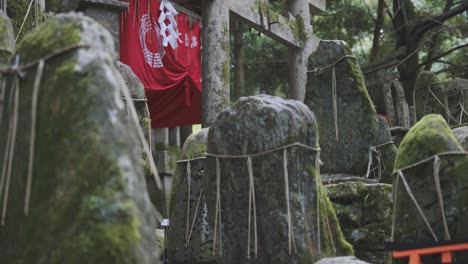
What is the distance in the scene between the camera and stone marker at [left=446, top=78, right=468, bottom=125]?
9.41 m

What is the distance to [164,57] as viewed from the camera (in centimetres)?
1033

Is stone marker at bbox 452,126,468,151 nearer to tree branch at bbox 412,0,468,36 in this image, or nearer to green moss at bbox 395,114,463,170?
green moss at bbox 395,114,463,170

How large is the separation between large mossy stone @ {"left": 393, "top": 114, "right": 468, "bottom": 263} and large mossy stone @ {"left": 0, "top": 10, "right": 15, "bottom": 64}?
91.6 inches

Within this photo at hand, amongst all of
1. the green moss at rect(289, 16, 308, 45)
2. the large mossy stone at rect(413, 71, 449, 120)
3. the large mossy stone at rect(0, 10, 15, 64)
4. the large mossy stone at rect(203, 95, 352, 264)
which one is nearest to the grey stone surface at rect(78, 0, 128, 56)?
the large mossy stone at rect(203, 95, 352, 264)

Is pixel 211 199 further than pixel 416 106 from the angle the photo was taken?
No

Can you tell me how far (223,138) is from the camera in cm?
430

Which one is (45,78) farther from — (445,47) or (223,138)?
(445,47)

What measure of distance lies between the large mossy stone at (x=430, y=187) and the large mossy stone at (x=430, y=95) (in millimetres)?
5942

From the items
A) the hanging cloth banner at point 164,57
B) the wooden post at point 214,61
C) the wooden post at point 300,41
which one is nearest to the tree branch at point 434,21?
the wooden post at point 300,41

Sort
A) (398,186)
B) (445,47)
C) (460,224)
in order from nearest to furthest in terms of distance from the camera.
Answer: (460,224) < (398,186) < (445,47)

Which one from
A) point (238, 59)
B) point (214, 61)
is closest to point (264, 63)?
point (238, 59)

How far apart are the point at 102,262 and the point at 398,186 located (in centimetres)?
241

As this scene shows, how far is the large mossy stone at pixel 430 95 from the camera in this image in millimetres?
9719

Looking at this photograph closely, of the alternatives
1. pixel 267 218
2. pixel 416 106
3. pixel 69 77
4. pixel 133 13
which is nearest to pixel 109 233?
pixel 69 77
